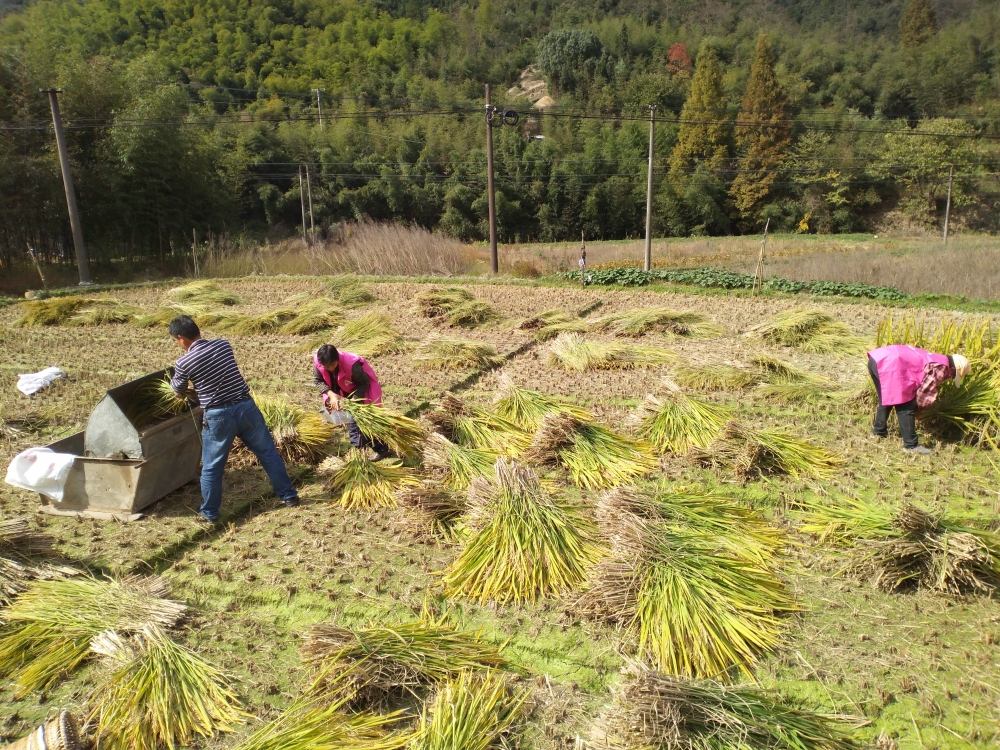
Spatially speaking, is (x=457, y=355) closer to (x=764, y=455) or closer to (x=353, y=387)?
(x=353, y=387)

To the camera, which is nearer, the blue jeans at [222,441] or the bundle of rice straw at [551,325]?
the blue jeans at [222,441]

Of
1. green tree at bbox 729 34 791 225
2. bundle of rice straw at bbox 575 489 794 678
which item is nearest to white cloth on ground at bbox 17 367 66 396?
bundle of rice straw at bbox 575 489 794 678

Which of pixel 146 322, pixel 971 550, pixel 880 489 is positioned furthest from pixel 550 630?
pixel 146 322

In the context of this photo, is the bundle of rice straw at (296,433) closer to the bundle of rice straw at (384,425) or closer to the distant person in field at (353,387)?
the distant person in field at (353,387)

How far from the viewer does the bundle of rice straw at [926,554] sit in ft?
11.0

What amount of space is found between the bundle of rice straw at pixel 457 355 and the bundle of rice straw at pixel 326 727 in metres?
5.31

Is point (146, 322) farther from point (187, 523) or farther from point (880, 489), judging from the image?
point (880, 489)

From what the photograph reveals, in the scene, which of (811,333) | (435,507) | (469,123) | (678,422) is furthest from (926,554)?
(469,123)

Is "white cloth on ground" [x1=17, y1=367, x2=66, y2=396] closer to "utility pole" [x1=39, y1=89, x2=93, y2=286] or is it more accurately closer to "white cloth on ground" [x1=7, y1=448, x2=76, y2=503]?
"white cloth on ground" [x1=7, y1=448, x2=76, y2=503]

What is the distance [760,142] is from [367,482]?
43946mm

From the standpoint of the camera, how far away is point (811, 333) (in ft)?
27.7

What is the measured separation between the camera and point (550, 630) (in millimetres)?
3193

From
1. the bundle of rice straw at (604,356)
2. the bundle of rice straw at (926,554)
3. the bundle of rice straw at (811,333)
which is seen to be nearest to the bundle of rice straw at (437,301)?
the bundle of rice straw at (604,356)

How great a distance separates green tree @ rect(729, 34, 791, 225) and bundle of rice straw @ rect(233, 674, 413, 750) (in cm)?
4344
